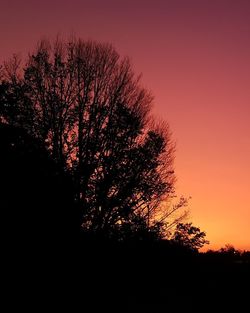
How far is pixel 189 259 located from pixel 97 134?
Result: 25.7 ft

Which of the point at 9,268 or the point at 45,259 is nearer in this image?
the point at 9,268

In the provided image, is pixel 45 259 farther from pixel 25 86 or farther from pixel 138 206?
pixel 25 86

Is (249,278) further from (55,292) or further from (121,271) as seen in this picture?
(55,292)

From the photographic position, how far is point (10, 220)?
14.5 metres

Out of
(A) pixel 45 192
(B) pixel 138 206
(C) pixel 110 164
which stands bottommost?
(A) pixel 45 192

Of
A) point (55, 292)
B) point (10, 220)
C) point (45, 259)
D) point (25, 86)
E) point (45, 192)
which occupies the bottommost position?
point (55, 292)

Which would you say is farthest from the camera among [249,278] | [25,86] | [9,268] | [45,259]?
[25,86]

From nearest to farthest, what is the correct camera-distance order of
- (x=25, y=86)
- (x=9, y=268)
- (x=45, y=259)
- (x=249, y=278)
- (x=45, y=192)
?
(x=9, y=268), (x=45, y=259), (x=45, y=192), (x=249, y=278), (x=25, y=86)

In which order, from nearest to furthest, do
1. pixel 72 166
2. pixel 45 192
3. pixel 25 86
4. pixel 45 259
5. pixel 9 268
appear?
pixel 9 268 < pixel 45 259 < pixel 45 192 < pixel 72 166 < pixel 25 86

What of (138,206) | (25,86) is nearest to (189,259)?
(138,206)

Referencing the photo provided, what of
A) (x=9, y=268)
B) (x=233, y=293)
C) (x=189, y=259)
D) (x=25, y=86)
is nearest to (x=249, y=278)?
(x=233, y=293)

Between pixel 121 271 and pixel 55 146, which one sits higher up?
pixel 55 146

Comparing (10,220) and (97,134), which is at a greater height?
(97,134)

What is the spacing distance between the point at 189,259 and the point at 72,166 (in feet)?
24.4
